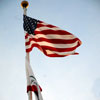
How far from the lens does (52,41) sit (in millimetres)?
11578

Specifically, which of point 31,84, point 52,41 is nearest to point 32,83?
point 31,84

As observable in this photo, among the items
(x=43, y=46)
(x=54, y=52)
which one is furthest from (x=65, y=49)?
(x=43, y=46)

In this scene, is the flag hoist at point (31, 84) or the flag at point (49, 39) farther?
the flag at point (49, 39)

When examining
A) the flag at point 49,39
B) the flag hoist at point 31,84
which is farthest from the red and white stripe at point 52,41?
the flag hoist at point 31,84

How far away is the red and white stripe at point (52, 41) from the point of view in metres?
11.1

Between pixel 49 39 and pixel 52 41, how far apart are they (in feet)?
0.78

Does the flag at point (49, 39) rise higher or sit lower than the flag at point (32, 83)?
higher

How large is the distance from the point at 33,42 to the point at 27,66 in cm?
232

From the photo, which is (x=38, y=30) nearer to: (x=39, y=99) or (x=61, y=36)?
(x=61, y=36)

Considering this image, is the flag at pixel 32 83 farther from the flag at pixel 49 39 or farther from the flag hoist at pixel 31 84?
the flag at pixel 49 39

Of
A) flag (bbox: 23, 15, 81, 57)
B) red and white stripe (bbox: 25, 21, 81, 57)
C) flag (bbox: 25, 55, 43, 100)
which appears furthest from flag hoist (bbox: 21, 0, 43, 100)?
flag (bbox: 23, 15, 81, 57)

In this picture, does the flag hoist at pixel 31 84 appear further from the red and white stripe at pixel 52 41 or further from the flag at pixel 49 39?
the flag at pixel 49 39

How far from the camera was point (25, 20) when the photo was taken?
37.9 ft

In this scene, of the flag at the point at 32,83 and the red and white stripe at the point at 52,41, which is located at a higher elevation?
the red and white stripe at the point at 52,41
